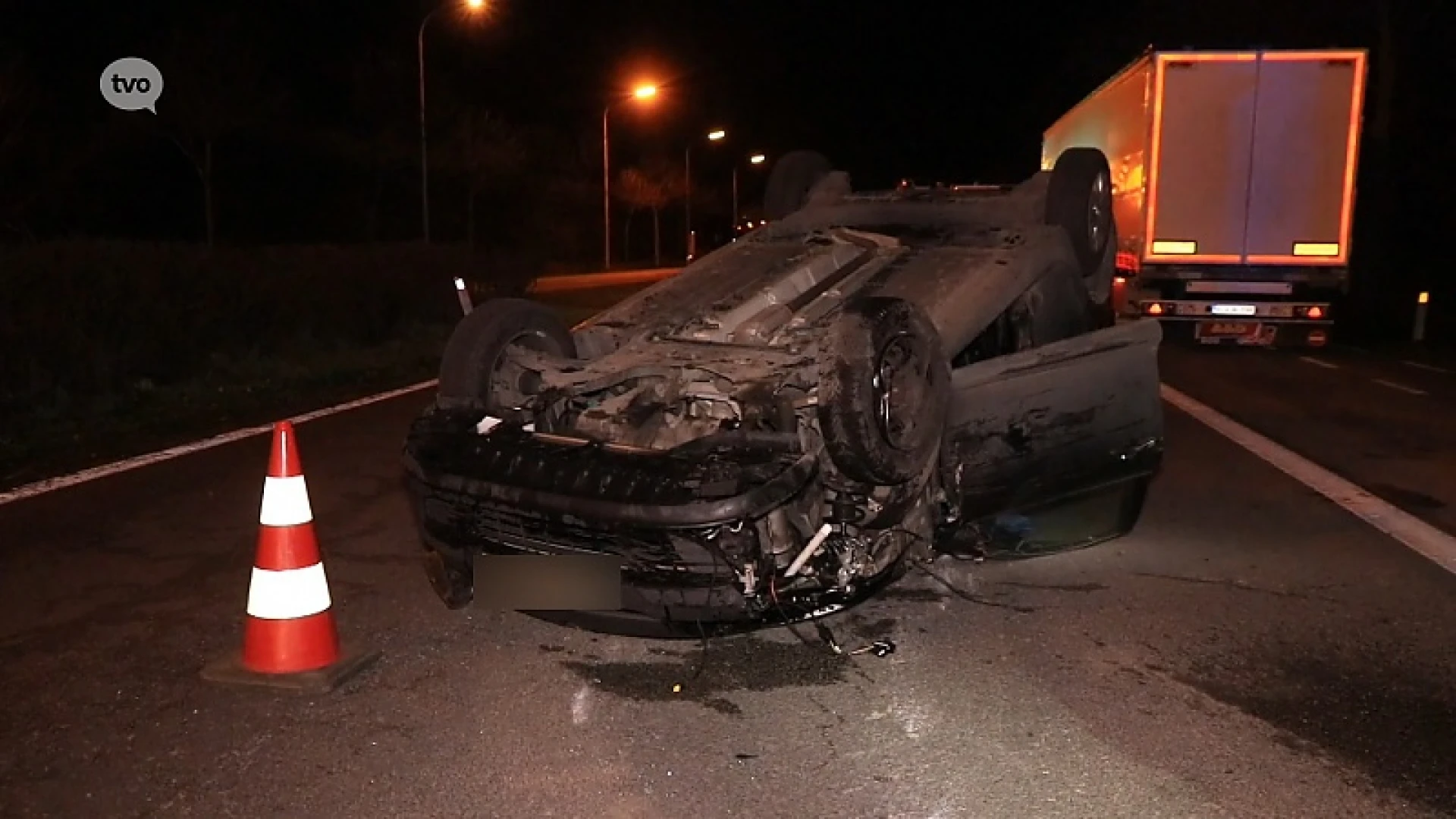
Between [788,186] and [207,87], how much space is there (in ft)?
64.0

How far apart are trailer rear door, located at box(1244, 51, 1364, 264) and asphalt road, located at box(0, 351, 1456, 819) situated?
10153 millimetres

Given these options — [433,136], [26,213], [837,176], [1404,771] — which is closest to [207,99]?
[26,213]

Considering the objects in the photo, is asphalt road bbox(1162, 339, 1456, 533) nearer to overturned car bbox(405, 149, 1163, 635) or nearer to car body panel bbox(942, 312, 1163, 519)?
car body panel bbox(942, 312, 1163, 519)

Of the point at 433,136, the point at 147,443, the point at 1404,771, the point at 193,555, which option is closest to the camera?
the point at 1404,771

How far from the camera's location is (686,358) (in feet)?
16.6

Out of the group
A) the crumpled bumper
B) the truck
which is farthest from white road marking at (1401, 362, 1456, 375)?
the crumpled bumper

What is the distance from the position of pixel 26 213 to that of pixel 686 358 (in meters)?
20.5

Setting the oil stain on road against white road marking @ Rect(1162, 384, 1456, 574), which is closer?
the oil stain on road

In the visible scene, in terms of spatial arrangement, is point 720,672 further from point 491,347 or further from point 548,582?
point 491,347

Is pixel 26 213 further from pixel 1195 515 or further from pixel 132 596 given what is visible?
pixel 1195 515

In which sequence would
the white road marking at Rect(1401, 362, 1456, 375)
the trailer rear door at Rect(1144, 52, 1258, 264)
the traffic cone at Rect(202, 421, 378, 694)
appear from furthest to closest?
the trailer rear door at Rect(1144, 52, 1258, 264), the white road marking at Rect(1401, 362, 1456, 375), the traffic cone at Rect(202, 421, 378, 694)

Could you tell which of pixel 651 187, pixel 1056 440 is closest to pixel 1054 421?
pixel 1056 440

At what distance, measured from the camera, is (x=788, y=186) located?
7.77 meters

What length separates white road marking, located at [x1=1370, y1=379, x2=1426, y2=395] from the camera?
12.6m
